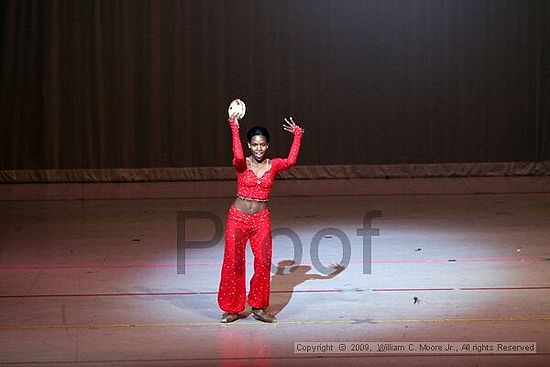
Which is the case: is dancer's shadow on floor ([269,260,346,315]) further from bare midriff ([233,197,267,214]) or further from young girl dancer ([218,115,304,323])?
bare midriff ([233,197,267,214])

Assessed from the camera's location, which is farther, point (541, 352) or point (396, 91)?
point (396, 91)

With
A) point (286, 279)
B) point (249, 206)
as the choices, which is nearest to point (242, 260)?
point (249, 206)

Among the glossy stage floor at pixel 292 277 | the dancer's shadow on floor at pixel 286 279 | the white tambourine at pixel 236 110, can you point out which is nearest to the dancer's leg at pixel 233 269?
the glossy stage floor at pixel 292 277

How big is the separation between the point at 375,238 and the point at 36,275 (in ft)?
9.48

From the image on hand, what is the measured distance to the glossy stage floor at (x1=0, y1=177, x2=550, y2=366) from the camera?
5.44 meters

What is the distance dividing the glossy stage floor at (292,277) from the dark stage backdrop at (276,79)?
1.04 m

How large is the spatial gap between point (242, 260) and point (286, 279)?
4.13ft

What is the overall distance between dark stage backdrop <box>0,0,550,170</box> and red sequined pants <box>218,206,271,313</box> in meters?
6.46

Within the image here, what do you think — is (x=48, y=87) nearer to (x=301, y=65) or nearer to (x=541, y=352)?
(x=301, y=65)

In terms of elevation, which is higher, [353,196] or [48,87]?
[48,87]

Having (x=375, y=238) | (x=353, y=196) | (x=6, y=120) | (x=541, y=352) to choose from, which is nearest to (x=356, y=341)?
(x=541, y=352)

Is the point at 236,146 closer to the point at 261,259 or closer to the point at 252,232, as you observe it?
the point at 252,232

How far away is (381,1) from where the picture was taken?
12.2 meters

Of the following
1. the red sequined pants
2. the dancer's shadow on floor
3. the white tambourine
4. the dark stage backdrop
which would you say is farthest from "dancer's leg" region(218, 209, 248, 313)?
the dark stage backdrop
